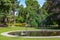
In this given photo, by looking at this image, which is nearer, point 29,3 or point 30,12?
point 30,12

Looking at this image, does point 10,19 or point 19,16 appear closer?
point 10,19

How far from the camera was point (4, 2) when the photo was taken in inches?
1404

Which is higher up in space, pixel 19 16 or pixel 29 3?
pixel 29 3

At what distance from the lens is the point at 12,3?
38.8 meters

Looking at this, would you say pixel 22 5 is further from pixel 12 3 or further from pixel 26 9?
pixel 12 3

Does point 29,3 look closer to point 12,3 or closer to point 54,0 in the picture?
point 12,3

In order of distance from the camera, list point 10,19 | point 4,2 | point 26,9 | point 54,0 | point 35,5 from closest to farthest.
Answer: point 54,0, point 4,2, point 10,19, point 26,9, point 35,5

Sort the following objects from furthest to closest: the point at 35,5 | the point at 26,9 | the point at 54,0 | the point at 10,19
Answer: the point at 35,5, the point at 26,9, the point at 10,19, the point at 54,0

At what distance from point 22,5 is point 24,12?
2.51 meters

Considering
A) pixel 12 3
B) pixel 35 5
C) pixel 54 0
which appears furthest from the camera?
pixel 35 5

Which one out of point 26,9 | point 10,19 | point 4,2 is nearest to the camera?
point 4,2

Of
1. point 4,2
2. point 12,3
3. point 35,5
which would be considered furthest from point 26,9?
point 4,2

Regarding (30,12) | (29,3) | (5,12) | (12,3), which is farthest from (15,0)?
(29,3)

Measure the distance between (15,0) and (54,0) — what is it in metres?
11.4
